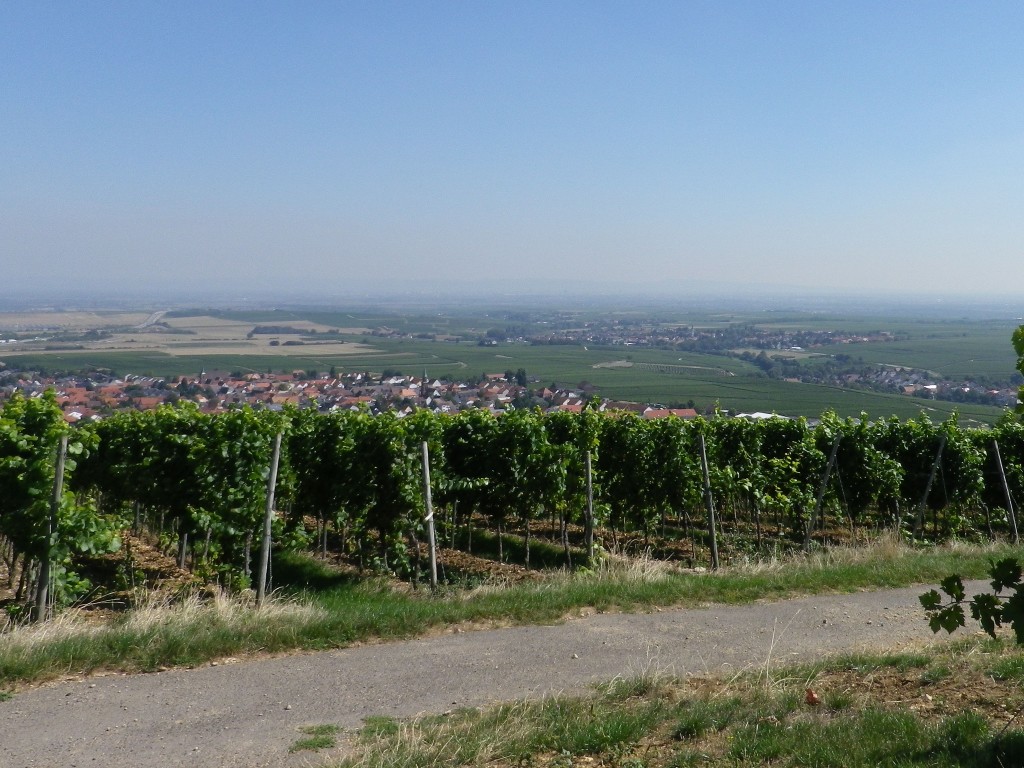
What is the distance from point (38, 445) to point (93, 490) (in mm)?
5831

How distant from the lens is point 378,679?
650 cm

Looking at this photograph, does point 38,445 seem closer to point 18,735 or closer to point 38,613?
point 38,613

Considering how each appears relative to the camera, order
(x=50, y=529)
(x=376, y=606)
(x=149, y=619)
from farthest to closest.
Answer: (x=376, y=606)
(x=50, y=529)
(x=149, y=619)

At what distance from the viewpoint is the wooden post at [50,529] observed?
7.60 meters

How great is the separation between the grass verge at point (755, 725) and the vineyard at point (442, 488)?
14.4 ft

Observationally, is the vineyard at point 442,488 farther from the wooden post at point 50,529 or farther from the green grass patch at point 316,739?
the green grass patch at point 316,739

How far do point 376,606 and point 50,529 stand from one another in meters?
3.30

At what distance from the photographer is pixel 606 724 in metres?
5.05

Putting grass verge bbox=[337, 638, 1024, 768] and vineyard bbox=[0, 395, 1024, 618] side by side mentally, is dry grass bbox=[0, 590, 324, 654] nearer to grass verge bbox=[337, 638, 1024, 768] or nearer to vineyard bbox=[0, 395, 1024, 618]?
vineyard bbox=[0, 395, 1024, 618]

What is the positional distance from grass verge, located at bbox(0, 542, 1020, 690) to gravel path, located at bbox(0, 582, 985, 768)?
0.24 metres

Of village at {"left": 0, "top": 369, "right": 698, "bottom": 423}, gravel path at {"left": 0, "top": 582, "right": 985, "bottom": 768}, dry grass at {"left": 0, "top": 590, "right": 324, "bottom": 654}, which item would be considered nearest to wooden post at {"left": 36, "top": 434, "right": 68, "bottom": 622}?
dry grass at {"left": 0, "top": 590, "right": 324, "bottom": 654}

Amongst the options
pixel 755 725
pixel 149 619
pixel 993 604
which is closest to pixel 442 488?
pixel 149 619

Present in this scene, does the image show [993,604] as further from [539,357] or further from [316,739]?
[539,357]

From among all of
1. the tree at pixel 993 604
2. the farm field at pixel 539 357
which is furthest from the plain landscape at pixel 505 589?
the farm field at pixel 539 357
